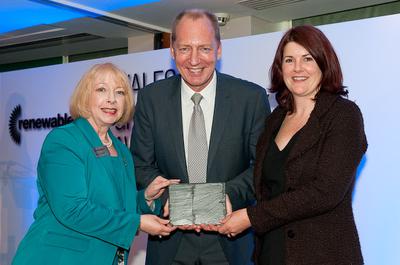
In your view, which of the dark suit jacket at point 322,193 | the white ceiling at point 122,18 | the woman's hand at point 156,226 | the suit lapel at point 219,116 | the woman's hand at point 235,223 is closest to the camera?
the dark suit jacket at point 322,193

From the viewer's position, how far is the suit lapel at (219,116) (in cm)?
290

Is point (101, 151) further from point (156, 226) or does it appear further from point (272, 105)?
point (272, 105)

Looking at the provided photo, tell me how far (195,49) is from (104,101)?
564 millimetres

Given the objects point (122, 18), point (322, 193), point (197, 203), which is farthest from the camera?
point (122, 18)

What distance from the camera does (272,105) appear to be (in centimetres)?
466

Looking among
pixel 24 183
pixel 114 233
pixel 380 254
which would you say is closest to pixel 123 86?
pixel 114 233

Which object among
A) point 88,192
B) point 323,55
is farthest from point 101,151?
point 323,55

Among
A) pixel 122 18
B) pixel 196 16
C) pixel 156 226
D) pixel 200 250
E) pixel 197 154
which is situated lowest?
pixel 200 250

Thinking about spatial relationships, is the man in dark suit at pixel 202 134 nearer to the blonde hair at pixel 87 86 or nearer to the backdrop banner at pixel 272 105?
the blonde hair at pixel 87 86

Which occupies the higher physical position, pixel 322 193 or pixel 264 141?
pixel 264 141

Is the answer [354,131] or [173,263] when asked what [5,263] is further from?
[354,131]

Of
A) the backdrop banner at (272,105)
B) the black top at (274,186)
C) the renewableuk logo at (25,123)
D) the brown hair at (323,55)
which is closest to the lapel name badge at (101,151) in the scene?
the black top at (274,186)

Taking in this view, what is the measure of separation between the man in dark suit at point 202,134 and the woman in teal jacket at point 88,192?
0.16m

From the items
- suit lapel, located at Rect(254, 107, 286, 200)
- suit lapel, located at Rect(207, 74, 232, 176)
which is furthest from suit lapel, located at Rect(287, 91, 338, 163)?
suit lapel, located at Rect(207, 74, 232, 176)
